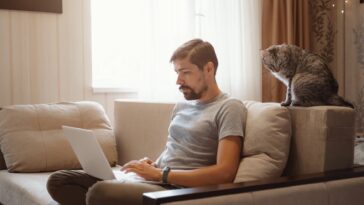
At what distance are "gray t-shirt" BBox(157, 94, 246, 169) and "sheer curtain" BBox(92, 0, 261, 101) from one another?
4.59ft

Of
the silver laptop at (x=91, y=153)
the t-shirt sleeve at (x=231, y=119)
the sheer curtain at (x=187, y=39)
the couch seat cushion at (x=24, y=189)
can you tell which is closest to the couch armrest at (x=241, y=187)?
the t-shirt sleeve at (x=231, y=119)

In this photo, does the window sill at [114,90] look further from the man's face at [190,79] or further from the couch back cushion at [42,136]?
the man's face at [190,79]

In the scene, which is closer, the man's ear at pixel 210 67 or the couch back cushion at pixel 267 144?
the couch back cushion at pixel 267 144

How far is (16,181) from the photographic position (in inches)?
89.2

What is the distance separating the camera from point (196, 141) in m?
1.79

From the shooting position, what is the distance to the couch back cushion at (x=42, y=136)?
8.25 feet

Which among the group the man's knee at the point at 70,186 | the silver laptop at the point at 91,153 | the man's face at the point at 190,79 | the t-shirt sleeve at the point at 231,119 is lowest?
the man's knee at the point at 70,186

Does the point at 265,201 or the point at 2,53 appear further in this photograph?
the point at 2,53

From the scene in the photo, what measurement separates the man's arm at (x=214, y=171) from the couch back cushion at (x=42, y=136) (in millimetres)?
1039

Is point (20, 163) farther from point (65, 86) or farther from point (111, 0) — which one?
point (111, 0)

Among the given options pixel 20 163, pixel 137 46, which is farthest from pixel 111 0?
pixel 20 163

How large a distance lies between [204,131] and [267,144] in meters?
0.25

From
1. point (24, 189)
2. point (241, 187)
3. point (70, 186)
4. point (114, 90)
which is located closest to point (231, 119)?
point (241, 187)

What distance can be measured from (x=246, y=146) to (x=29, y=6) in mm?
1904
